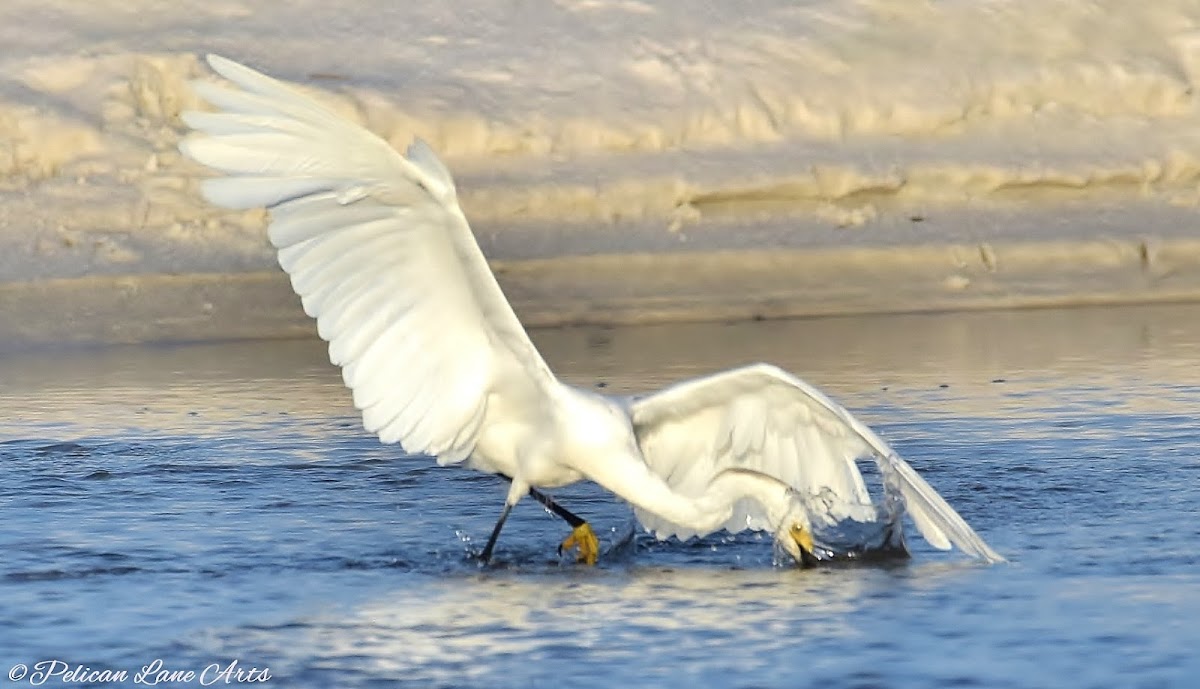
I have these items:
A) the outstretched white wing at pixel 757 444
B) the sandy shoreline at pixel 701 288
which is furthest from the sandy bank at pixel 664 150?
the outstretched white wing at pixel 757 444

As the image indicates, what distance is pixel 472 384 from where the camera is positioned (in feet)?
26.5

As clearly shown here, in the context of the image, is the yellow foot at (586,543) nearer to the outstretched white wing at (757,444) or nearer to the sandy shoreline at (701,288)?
the outstretched white wing at (757,444)

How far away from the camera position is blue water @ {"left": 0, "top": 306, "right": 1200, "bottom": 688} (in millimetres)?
6773

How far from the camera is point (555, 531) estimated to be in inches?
356

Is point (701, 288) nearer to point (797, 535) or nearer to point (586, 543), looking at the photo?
point (586, 543)

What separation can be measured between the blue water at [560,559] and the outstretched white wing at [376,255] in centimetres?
67

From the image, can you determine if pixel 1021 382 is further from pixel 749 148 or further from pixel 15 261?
pixel 15 261

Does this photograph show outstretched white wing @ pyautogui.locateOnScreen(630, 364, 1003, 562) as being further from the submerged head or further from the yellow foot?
the yellow foot

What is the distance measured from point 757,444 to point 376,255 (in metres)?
1.64

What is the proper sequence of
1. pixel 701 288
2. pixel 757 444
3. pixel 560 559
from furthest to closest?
pixel 701 288 → pixel 560 559 → pixel 757 444

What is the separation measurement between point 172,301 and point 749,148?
4457mm

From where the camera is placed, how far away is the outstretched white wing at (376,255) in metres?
7.38

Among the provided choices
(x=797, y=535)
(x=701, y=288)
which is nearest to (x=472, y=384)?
(x=797, y=535)

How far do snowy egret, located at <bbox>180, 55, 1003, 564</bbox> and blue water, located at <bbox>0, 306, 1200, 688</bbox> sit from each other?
1.00 ft
